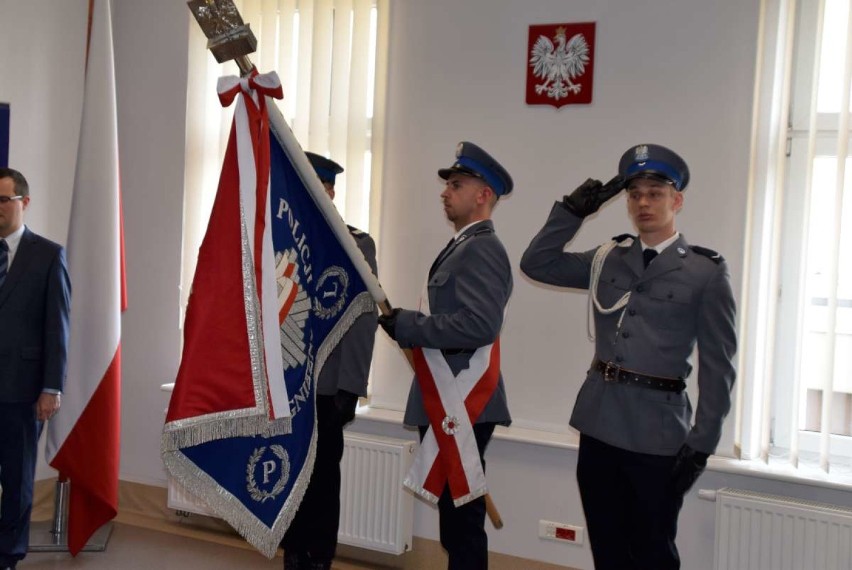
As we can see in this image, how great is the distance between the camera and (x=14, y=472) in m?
3.19

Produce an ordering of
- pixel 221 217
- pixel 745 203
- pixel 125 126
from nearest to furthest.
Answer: pixel 221 217 → pixel 745 203 → pixel 125 126

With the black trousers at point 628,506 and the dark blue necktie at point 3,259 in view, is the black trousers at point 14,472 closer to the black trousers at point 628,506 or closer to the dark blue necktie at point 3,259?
the dark blue necktie at point 3,259

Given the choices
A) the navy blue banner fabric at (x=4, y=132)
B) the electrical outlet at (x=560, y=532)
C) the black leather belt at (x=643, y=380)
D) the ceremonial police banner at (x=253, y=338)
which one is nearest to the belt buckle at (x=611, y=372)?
the black leather belt at (x=643, y=380)

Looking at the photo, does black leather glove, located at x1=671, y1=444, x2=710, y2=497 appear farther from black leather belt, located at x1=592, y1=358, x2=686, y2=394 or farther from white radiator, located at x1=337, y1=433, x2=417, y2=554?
white radiator, located at x1=337, y1=433, x2=417, y2=554

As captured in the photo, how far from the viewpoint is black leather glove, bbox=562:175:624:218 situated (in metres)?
2.40

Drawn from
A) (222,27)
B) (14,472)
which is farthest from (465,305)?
(14,472)

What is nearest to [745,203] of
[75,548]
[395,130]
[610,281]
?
→ [610,281]

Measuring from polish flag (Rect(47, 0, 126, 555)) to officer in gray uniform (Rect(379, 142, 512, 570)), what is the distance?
1538 mm

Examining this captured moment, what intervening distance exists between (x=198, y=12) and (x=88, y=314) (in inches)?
79.6

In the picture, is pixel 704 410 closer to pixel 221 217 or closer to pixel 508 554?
pixel 221 217

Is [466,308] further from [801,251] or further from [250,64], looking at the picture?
[801,251]

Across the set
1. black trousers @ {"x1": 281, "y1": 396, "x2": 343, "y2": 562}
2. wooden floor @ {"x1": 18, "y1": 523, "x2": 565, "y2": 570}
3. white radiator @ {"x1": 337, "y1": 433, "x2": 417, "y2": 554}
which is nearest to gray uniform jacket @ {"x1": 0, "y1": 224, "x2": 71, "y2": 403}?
wooden floor @ {"x1": 18, "y1": 523, "x2": 565, "y2": 570}

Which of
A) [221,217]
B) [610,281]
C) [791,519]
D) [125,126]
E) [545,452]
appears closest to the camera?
[221,217]

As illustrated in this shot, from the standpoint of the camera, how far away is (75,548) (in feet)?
11.7
